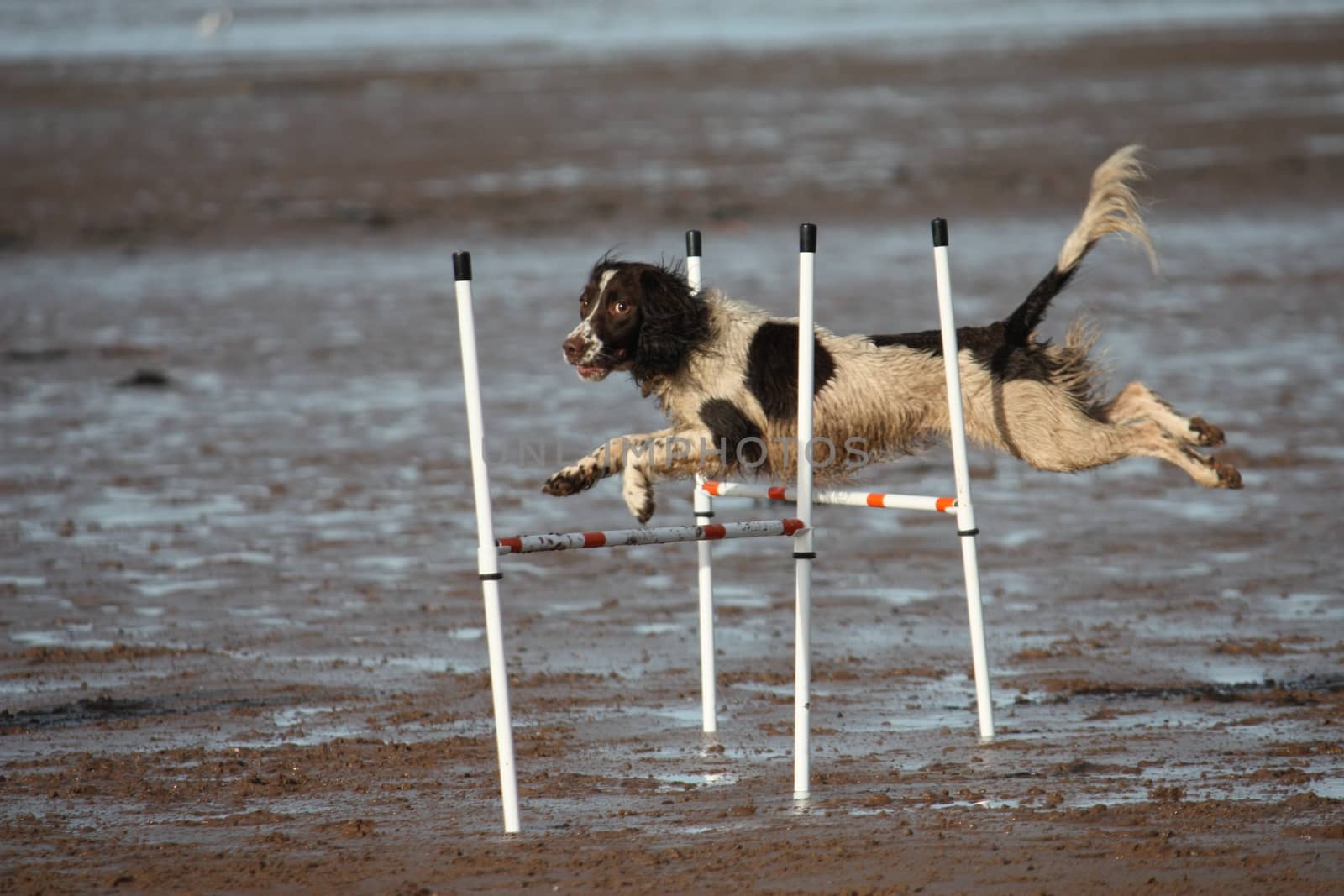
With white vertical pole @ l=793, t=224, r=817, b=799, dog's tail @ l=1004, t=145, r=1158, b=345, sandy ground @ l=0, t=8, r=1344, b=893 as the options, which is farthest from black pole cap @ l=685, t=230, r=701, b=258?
sandy ground @ l=0, t=8, r=1344, b=893

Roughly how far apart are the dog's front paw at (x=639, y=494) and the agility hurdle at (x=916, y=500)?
46 cm

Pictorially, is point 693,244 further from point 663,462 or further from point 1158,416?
point 1158,416

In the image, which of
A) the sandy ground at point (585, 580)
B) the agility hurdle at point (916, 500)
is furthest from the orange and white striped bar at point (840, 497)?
the sandy ground at point (585, 580)

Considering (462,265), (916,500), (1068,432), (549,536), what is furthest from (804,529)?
(462,265)

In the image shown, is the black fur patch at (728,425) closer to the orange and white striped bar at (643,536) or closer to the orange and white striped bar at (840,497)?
the orange and white striped bar at (840,497)

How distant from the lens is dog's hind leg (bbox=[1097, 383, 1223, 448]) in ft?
22.7

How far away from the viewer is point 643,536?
5992mm

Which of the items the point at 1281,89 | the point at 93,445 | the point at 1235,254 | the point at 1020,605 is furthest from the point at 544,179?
the point at 1020,605

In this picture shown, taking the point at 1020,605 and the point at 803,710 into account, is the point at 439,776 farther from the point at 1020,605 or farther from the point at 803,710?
the point at 1020,605

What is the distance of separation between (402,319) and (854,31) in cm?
2655

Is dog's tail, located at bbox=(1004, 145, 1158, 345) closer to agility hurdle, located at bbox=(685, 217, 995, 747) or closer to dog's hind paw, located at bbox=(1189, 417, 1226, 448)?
agility hurdle, located at bbox=(685, 217, 995, 747)

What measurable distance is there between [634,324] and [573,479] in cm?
66

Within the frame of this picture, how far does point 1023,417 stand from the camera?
23.3ft

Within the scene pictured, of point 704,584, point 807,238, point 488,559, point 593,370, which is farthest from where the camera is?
point 704,584
